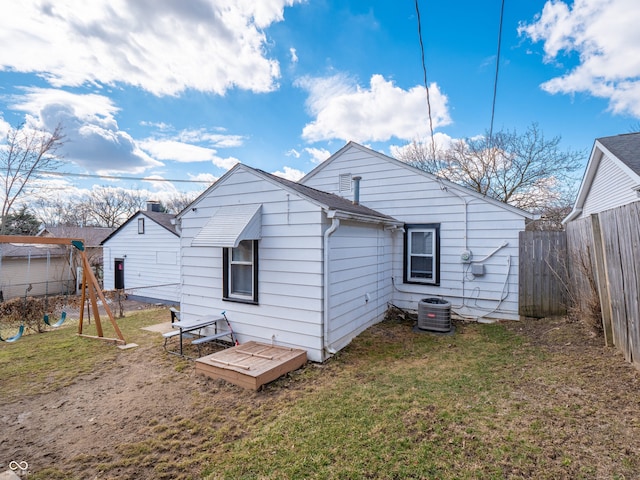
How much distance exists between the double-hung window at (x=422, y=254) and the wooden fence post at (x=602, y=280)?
333 centimetres

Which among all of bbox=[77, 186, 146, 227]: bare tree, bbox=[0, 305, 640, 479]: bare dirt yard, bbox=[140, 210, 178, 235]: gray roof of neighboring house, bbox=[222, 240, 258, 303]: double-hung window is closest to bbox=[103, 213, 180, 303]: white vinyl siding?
bbox=[140, 210, 178, 235]: gray roof of neighboring house

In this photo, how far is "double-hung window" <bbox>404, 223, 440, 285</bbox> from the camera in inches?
312

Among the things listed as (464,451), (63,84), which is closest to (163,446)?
(464,451)

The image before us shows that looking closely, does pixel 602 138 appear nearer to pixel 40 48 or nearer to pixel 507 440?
pixel 507 440

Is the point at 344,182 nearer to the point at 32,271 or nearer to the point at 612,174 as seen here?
the point at 612,174

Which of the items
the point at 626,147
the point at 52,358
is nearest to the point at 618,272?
the point at 626,147

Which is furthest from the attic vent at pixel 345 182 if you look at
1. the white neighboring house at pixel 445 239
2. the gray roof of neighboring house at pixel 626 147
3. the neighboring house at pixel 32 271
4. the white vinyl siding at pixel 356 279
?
the neighboring house at pixel 32 271

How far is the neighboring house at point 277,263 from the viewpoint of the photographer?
5.05 m

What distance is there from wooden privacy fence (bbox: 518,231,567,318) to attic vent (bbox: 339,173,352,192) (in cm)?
477

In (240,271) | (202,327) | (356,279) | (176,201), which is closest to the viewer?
(202,327)

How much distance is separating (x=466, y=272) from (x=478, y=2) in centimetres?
671

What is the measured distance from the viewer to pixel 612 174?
9039mm

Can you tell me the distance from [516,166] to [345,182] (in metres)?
13.3

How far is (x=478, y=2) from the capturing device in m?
7.23
